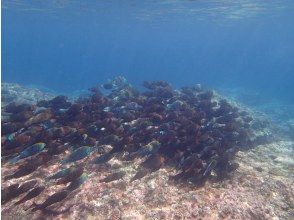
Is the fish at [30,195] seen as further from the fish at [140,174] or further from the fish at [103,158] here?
the fish at [140,174]

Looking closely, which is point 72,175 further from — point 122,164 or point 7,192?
point 122,164

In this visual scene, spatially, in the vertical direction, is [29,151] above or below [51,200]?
above

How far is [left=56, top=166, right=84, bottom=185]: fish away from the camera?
775cm

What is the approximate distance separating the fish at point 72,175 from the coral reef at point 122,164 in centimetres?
2

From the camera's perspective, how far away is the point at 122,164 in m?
9.78

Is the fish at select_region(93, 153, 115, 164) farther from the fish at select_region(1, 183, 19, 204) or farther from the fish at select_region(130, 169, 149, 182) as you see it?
the fish at select_region(1, 183, 19, 204)

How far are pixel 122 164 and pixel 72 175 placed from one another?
7.48 feet

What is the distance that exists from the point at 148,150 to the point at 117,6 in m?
34.8

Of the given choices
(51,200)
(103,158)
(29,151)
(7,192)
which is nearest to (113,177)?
(103,158)

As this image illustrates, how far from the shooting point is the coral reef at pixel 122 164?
24.7ft

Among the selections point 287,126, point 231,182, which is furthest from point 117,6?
point 231,182

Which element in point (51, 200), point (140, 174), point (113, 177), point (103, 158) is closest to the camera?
point (51, 200)

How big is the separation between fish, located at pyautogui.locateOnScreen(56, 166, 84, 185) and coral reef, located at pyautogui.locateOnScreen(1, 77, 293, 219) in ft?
0.08

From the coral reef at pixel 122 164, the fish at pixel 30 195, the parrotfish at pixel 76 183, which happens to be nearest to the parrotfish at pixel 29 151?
the coral reef at pixel 122 164
